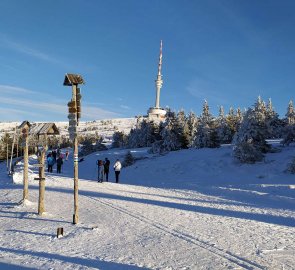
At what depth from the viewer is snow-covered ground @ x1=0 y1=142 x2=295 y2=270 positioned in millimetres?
8438

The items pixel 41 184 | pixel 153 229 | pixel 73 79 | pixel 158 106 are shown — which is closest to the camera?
pixel 153 229

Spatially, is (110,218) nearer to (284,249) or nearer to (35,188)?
(284,249)

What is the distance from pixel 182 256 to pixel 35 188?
15.1 meters

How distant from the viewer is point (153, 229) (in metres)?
11.5

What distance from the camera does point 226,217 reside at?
14094mm

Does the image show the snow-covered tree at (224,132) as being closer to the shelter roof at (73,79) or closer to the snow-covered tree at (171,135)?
the snow-covered tree at (171,135)

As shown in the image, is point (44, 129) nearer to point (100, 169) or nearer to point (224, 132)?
point (100, 169)

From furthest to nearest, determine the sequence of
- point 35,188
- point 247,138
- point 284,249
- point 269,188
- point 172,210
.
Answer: point 247,138 < point 269,188 < point 35,188 < point 172,210 < point 284,249

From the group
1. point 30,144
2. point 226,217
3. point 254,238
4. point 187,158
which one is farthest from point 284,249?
point 187,158

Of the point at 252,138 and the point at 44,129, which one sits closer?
the point at 44,129

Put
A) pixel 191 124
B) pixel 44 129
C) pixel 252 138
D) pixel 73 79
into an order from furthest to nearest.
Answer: pixel 191 124 → pixel 252 138 → pixel 44 129 → pixel 73 79

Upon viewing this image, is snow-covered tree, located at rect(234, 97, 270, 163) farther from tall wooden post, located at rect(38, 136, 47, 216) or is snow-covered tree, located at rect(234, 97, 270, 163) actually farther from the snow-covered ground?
tall wooden post, located at rect(38, 136, 47, 216)

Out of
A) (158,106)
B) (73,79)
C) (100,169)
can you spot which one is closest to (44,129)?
(73,79)

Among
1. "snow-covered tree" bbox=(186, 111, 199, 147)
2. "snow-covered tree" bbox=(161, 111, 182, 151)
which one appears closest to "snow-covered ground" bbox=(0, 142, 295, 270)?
"snow-covered tree" bbox=(161, 111, 182, 151)
